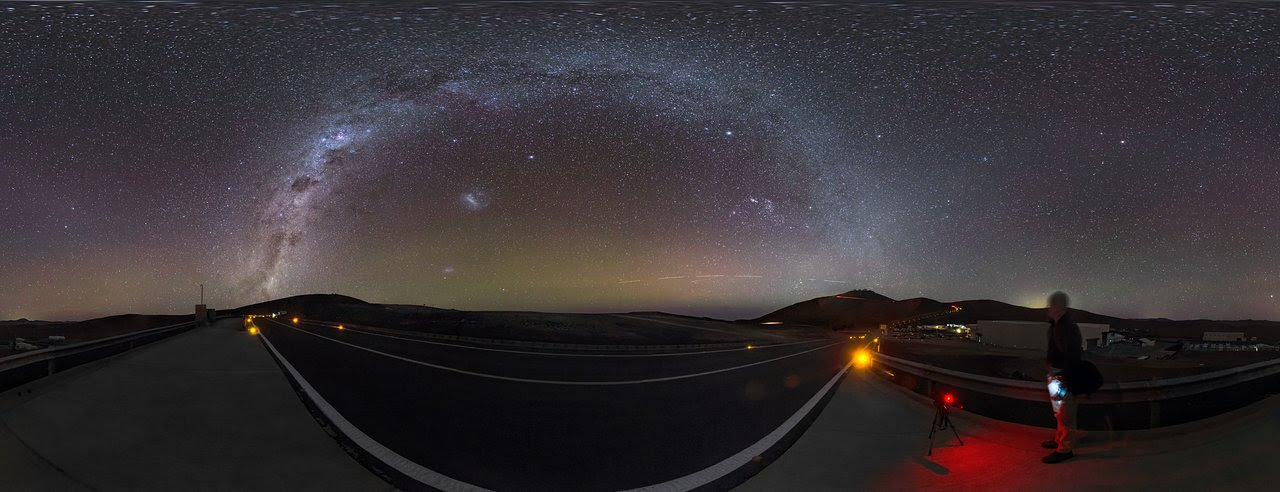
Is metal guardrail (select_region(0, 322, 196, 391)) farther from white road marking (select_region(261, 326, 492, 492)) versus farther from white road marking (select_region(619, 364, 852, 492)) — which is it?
white road marking (select_region(619, 364, 852, 492))

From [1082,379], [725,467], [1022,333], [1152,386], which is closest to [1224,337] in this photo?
[1022,333]

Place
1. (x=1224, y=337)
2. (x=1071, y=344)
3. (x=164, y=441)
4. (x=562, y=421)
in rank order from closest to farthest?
(x=1071, y=344) < (x=164, y=441) < (x=562, y=421) < (x=1224, y=337)

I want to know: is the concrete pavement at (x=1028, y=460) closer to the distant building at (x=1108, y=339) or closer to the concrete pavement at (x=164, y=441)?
the concrete pavement at (x=164, y=441)

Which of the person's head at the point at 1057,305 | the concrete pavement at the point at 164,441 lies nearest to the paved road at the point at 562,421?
the concrete pavement at the point at 164,441

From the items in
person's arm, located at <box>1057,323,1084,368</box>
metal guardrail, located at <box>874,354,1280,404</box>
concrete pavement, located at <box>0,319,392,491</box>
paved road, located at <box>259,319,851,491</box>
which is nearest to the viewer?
concrete pavement, located at <box>0,319,392,491</box>

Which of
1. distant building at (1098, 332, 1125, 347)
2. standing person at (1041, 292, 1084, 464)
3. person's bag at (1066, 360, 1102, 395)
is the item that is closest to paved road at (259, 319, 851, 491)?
standing person at (1041, 292, 1084, 464)

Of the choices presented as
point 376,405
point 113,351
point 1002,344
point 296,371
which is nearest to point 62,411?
point 376,405

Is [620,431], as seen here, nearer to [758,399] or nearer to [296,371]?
[758,399]

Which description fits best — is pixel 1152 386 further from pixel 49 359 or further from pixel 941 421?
pixel 49 359
